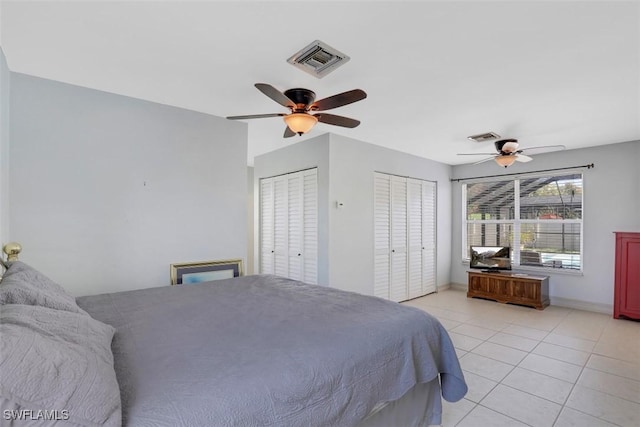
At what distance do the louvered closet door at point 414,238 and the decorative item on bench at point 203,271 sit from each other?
3.03 metres

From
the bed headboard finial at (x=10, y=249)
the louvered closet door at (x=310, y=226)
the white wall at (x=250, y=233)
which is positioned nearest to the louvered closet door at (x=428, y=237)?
the louvered closet door at (x=310, y=226)

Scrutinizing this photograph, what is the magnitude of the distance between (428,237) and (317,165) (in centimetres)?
274

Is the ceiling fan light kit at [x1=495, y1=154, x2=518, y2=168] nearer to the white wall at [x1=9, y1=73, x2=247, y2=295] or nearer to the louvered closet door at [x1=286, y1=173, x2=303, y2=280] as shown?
the louvered closet door at [x1=286, y1=173, x2=303, y2=280]

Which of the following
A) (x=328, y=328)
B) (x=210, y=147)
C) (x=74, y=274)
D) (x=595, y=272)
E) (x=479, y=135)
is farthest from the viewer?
(x=595, y=272)

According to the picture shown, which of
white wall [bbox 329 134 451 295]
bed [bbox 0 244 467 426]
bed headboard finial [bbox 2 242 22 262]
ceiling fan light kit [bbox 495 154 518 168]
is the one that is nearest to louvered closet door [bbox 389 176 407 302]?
white wall [bbox 329 134 451 295]

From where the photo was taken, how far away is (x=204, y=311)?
1.91m

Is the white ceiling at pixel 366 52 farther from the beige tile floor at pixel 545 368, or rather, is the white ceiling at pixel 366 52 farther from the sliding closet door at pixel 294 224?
the beige tile floor at pixel 545 368

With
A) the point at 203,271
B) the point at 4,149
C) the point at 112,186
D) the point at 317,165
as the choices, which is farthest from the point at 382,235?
the point at 4,149

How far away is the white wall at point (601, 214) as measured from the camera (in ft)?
14.0

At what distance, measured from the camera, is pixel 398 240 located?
16.4 ft

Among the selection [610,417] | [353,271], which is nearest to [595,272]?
[610,417]

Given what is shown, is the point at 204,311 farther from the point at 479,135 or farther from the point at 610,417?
the point at 479,135

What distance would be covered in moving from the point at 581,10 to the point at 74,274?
4.06m

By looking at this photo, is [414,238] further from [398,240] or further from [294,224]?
[294,224]
